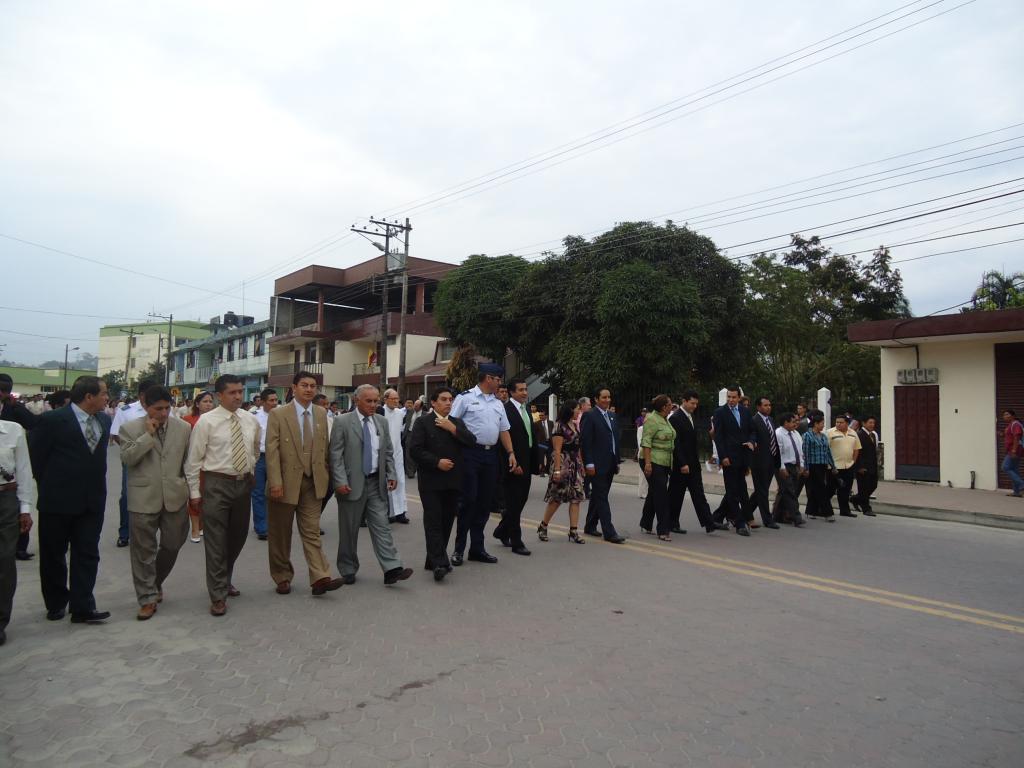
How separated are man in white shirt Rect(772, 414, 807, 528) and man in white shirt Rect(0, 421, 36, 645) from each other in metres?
9.07

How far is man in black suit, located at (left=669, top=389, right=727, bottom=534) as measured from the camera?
9.20m

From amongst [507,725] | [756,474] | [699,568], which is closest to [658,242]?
[756,474]

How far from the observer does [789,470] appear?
11.0 meters

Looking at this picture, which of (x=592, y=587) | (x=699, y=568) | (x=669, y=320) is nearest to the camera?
(x=592, y=587)

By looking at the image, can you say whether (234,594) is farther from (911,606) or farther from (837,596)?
(911,606)

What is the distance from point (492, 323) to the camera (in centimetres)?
3253

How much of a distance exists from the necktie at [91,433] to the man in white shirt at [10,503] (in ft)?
1.57

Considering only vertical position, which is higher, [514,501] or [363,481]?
[363,481]

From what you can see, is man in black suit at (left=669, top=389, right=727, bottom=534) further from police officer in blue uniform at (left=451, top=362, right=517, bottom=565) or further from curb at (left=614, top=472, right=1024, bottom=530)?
curb at (left=614, top=472, right=1024, bottom=530)

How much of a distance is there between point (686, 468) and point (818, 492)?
3.37m

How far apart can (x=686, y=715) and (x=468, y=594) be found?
2.68 metres

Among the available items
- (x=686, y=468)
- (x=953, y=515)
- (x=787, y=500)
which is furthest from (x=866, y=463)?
(x=686, y=468)

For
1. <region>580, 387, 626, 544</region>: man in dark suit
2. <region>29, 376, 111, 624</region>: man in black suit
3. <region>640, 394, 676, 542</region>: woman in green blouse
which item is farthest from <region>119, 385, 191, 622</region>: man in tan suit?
<region>640, 394, 676, 542</region>: woman in green blouse

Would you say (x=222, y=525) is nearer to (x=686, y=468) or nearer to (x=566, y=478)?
(x=566, y=478)
